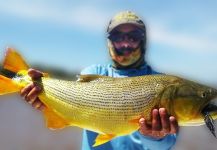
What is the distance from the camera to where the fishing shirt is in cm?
780

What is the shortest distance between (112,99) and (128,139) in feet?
2.40

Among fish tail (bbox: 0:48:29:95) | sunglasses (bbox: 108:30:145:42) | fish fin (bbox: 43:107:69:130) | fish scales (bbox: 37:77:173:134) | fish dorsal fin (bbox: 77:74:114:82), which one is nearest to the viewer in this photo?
fish scales (bbox: 37:77:173:134)

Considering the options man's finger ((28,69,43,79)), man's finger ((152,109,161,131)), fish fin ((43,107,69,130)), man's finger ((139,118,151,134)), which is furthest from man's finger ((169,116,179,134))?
man's finger ((28,69,43,79))

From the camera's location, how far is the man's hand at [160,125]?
23.6 ft

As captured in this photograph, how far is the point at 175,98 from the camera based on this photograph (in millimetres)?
7297

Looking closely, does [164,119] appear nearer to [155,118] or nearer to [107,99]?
[155,118]

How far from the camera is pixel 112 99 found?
24.9 ft

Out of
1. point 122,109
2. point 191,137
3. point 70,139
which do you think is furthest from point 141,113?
point 191,137

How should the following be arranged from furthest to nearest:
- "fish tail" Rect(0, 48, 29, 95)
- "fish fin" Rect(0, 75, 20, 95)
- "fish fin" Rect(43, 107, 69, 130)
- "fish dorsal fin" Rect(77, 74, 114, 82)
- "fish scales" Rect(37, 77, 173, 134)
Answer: "fish tail" Rect(0, 48, 29, 95) → "fish fin" Rect(0, 75, 20, 95) → "fish fin" Rect(43, 107, 69, 130) → "fish dorsal fin" Rect(77, 74, 114, 82) → "fish scales" Rect(37, 77, 173, 134)

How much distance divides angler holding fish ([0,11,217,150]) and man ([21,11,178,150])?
0.04 ft

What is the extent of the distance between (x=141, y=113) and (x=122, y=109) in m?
0.26

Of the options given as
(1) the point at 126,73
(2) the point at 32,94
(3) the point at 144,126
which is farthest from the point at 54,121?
(1) the point at 126,73

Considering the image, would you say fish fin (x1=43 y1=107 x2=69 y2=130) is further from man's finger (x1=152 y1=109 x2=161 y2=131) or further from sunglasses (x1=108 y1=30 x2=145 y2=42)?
sunglasses (x1=108 y1=30 x2=145 y2=42)

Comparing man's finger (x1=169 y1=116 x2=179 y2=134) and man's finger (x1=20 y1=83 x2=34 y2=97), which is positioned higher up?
man's finger (x1=20 y1=83 x2=34 y2=97)
